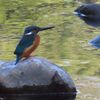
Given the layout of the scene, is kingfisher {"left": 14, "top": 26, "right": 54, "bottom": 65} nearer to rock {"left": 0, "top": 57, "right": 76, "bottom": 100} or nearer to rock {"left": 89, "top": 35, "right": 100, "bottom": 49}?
rock {"left": 0, "top": 57, "right": 76, "bottom": 100}

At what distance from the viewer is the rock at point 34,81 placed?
589 cm

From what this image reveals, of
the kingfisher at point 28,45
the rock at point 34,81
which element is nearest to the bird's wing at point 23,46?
the kingfisher at point 28,45

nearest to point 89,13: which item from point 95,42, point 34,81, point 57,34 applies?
point 57,34

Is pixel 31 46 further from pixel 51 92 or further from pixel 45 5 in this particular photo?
pixel 45 5

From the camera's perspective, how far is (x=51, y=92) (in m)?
6.00

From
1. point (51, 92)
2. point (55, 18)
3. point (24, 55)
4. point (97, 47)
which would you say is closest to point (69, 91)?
point (51, 92)

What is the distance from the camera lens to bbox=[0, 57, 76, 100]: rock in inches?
232

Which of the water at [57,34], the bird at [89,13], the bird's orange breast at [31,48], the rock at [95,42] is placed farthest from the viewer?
the bird at [89,13]

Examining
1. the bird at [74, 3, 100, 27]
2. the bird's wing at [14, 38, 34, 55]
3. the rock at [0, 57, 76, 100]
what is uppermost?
the bird's wing at [14, 38, 34, 55]

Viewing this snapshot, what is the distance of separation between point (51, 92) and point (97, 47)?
236cm

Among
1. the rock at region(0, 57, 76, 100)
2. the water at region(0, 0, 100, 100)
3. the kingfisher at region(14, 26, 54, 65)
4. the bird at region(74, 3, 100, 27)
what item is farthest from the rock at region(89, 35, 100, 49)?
the kingfisher at region(14, 26, 54, 65)

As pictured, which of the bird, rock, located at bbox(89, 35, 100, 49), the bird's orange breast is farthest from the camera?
the bird

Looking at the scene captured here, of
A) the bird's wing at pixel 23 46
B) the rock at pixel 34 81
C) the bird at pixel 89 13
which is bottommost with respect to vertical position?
the bird at pixel 89 13

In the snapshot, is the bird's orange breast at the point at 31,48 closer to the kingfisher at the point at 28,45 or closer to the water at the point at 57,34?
the kingfisher at the point at 28,45
